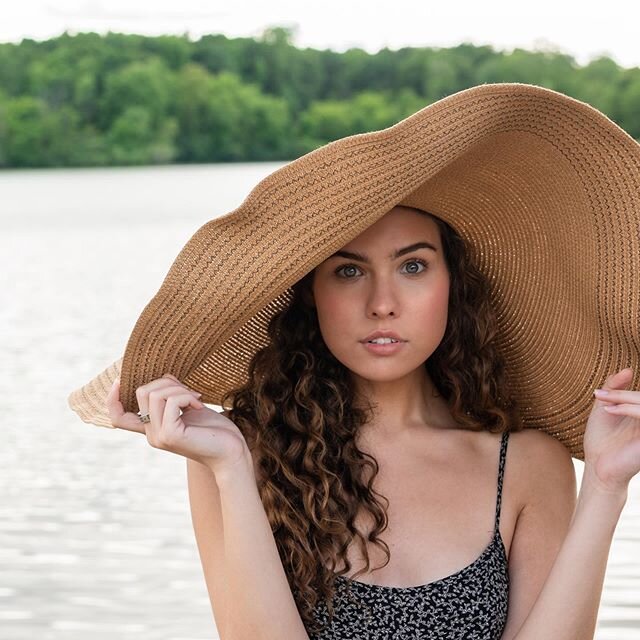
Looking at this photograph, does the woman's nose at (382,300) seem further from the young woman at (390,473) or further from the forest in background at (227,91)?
the forest in background at (227,91)

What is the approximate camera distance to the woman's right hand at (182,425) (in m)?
2.05

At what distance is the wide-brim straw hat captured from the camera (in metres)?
2.04

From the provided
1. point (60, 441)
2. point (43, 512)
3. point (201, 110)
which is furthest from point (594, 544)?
point (201, 110)

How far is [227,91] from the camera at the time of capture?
4112 cm

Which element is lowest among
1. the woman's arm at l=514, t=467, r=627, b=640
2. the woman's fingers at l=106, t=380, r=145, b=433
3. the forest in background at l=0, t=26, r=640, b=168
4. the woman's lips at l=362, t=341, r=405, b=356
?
the woman's arm at l=514, t=467, r=627, b=640

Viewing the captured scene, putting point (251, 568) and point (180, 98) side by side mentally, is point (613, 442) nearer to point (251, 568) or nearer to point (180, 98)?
point (251, 568)

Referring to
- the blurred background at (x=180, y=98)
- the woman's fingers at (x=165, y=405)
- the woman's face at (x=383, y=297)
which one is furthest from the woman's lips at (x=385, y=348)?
the blurred background at (x=180, y=98)

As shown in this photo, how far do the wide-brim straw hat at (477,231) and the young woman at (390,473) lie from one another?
82mm

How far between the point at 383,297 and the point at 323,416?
0.34 meters

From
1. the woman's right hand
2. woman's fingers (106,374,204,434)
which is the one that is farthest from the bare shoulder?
woman's fingers (106,374,204,434)

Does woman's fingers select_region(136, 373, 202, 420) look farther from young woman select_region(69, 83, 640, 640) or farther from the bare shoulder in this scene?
the bare shoulder

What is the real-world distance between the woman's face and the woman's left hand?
1.04 ft

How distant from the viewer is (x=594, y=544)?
7.18ft

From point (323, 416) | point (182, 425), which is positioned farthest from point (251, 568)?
point (323, 416)
